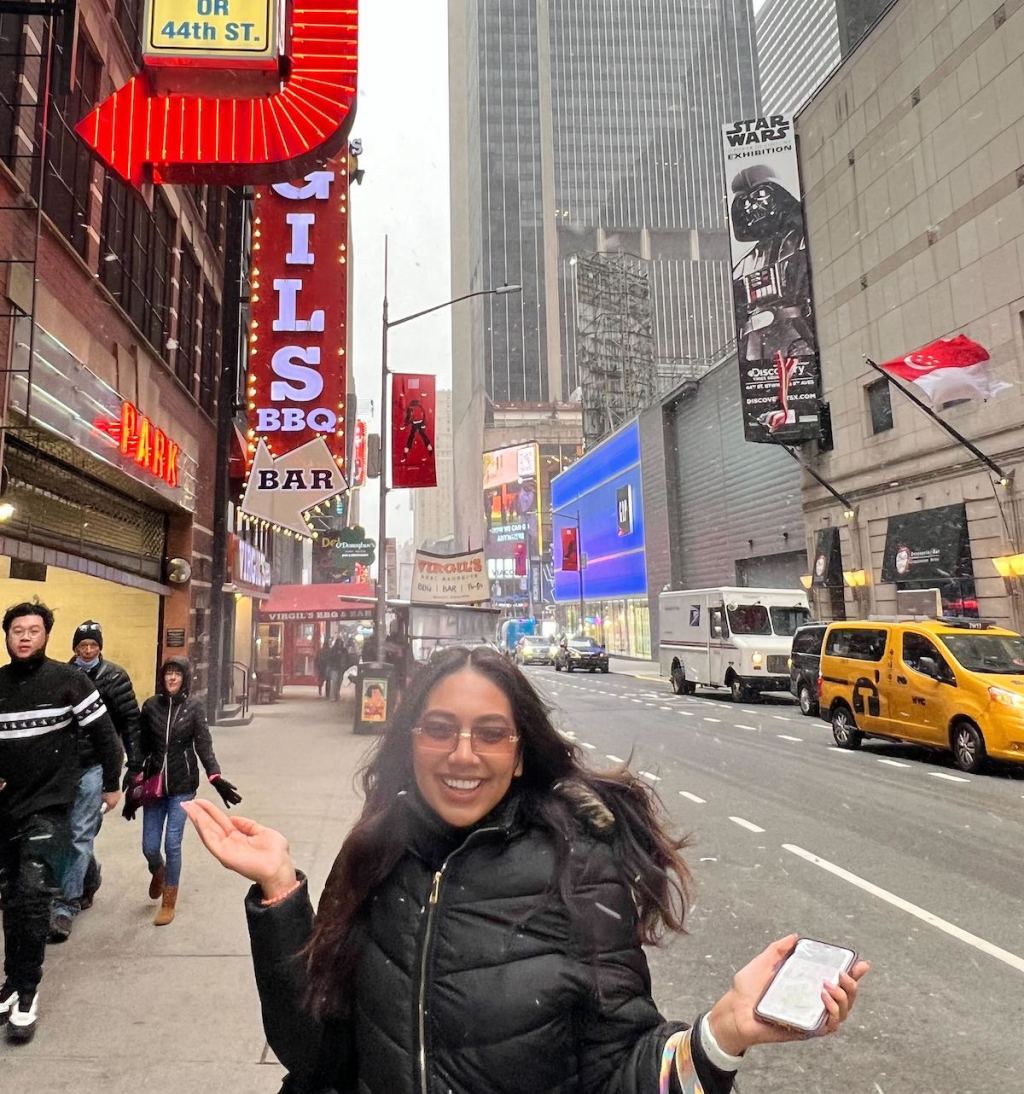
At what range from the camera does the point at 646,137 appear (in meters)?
152

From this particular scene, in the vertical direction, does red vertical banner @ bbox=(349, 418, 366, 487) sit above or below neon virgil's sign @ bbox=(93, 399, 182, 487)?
above

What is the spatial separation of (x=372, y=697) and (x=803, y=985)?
14401 mm

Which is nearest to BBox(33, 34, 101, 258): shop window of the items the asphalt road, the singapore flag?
the asphalt road

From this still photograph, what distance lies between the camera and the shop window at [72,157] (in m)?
9.08

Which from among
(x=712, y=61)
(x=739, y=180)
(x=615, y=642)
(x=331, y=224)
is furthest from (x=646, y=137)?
(x=331, y=224)

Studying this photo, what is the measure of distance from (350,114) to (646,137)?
546 feet

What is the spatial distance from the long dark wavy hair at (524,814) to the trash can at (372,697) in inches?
526

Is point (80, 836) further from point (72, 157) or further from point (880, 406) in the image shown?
point (880, 406)

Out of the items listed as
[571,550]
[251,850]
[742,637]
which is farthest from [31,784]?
[571,550]

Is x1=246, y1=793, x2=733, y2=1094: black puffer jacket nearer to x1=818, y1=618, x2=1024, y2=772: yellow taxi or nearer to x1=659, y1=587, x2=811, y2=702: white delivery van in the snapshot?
x1=818, y1=618, x2=1024, y2=772: yellow taxi

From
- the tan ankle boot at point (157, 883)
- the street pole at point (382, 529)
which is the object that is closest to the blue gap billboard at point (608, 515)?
the street pole at point (382, 529)

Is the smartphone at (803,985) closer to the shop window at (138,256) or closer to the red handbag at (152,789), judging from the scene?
the red handbag at (152,789)

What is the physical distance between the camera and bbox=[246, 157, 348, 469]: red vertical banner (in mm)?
14758

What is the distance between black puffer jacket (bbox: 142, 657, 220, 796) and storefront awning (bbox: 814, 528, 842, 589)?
26755mm
